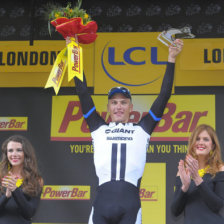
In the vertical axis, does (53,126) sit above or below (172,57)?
below

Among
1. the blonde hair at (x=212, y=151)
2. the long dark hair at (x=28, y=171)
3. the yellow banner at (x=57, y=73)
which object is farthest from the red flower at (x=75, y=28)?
the blonde hair at (x=212, y=151)

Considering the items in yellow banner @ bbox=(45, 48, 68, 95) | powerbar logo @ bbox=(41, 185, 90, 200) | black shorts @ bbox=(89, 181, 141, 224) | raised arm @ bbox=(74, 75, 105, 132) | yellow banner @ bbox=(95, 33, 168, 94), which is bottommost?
powerbar logo @ bbox=(41, 185, 90, 200)

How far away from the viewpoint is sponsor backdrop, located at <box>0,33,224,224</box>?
4.83 m

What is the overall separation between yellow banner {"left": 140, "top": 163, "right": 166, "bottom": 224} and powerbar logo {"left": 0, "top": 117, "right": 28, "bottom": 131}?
1306 mm

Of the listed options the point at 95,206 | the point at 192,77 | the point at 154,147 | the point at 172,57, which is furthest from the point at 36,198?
the point at 192,77

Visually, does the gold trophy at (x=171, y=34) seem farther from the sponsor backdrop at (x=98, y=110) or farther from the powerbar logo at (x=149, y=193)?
the powerbar logo at (x=149, y=193)

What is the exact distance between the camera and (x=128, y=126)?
132 inches

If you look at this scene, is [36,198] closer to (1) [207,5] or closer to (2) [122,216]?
(2) [122,216]

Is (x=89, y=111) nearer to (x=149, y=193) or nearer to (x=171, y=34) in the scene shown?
(x=171, y=34)

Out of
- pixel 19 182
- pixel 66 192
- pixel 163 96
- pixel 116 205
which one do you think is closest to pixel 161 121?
pixel 66 192

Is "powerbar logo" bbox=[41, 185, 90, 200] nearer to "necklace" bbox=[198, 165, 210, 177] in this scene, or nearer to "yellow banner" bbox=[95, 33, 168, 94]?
"yellow banner" bbox=[95, 33, 168, 94]

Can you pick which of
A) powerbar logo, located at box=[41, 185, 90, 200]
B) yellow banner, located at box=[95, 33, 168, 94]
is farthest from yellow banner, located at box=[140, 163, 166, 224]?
yellow banner, located at box=[95, 33, 168, 94]

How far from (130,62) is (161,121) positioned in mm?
669

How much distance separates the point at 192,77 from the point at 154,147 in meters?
0.78
